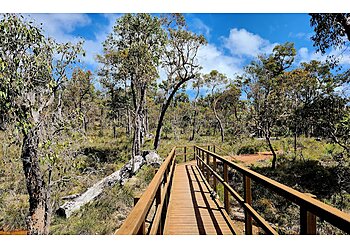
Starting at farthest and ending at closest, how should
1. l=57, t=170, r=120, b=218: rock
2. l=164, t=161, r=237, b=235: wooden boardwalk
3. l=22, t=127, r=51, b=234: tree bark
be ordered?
1. l=57, t=170, r=120, b=218: rock
2. l=22, t=127, r=51, b=234: tree bark
3. l=164, t=161, r=237, b=235: wooden boardwalk

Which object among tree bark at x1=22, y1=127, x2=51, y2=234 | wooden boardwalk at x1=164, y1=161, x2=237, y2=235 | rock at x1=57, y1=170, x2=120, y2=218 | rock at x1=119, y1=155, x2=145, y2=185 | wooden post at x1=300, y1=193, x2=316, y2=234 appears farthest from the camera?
rock at x1=119, y1=155, x2=145, y2=185

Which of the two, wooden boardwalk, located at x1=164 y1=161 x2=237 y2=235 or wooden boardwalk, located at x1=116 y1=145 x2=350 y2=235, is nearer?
wooden boardwalk, located at x1=116 y1=145 x2=350 y2=235

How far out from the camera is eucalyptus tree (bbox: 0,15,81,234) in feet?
17.0

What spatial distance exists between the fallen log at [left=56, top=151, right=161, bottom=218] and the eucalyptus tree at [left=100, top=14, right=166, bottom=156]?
1328mm

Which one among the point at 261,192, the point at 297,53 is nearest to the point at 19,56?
the point at 261,192

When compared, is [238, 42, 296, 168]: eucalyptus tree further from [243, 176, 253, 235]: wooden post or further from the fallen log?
[243, 176, 253, 235]: wooden post

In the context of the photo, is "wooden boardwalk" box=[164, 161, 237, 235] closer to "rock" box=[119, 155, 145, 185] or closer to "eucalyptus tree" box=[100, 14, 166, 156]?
"rock" box=[119, 155, 145, 185]

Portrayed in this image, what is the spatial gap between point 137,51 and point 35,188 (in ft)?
28.6

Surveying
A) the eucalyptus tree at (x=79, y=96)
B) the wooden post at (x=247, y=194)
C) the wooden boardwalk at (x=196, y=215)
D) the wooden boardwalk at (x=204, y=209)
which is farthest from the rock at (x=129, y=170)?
the wooden post at (x=247, y=194)

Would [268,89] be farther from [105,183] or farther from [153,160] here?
→ [105,183]

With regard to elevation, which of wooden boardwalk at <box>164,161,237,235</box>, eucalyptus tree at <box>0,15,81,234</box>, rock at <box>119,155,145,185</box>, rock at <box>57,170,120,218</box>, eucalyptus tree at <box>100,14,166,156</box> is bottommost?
rock at <box>57,170,120,218</box>

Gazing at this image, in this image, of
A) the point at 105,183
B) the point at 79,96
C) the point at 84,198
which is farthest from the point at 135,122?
the point at 79,96

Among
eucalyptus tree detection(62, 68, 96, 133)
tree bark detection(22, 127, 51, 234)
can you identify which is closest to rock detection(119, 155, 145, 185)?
eucalyptus tree detection(62, 68, 96, 133)

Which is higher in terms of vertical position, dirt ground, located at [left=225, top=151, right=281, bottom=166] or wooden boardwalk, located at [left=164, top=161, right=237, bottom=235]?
wooden boardwalk, located at [left=164, top=161, right=237, bottom=235]
